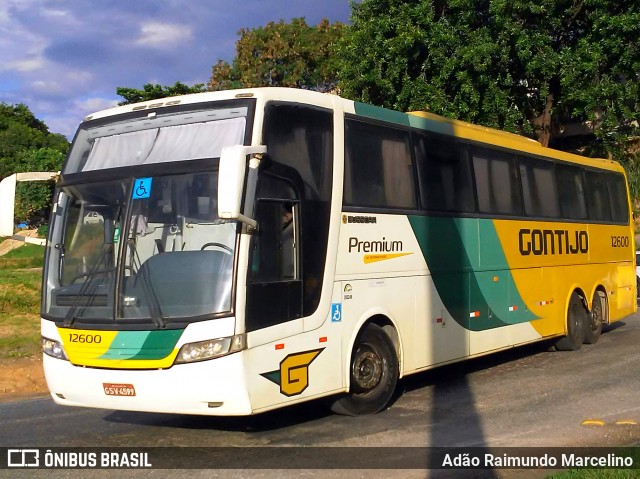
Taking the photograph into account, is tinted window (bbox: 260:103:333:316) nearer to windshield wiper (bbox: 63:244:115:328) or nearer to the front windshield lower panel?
the front windshield lower panel

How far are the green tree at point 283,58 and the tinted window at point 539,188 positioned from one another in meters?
27.0

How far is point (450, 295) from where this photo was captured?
34.2 feet

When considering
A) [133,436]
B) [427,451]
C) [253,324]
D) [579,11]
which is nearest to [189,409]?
[253,324]

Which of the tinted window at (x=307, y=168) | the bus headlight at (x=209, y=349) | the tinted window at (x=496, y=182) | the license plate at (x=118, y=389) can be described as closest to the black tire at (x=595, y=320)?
the tinted window at (x=496, y=182)

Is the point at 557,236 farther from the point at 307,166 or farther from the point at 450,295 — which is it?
the point at 307,166

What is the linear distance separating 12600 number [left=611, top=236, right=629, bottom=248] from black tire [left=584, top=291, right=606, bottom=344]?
1269mm

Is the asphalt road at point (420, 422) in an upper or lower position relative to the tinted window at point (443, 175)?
lower

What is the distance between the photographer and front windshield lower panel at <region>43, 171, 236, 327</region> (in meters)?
7.04

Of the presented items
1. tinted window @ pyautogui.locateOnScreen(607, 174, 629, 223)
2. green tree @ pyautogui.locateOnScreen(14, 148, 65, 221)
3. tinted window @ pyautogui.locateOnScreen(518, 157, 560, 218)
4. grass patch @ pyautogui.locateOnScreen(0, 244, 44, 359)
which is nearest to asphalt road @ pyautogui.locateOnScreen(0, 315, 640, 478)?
tinted window @ pyautogui.locateOnScreen(518, 157, 560, 218)

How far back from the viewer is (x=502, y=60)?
68.5ft

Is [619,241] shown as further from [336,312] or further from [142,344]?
[142,344]

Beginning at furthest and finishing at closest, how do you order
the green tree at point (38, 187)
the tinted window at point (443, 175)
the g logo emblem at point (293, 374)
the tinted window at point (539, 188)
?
the green tree at point (38, 187), the tinted window at point (539, 188), the tinted window at point (443, 175), the g logo emblem at point (293, 374)

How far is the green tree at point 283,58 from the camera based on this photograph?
39.5m

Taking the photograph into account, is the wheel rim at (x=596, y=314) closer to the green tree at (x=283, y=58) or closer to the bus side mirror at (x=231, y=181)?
the bus side mirror at (x=231, y=181)
